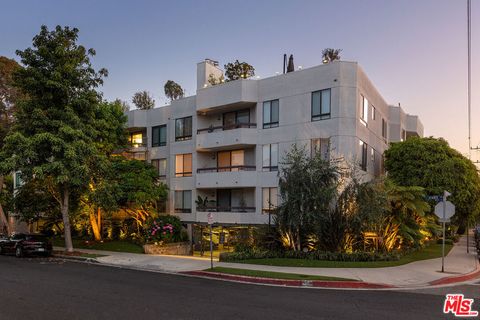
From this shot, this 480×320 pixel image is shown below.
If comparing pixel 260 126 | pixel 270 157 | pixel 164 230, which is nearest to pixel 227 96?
pixel 260 126

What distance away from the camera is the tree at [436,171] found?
28.3 m

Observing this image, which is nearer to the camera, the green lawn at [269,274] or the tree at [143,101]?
the green lawn at [269,274]

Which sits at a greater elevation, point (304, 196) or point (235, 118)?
point (235, 118)

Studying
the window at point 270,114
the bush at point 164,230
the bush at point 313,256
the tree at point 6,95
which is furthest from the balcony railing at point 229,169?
the tree at point 6,95

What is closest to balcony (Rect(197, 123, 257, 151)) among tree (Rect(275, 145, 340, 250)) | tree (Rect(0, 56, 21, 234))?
tree (Rect(275, 145, 340, 250))

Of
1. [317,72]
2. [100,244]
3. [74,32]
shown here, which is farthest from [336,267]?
[74,32]

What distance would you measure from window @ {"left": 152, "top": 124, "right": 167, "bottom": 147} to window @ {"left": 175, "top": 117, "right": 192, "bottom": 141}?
238cm

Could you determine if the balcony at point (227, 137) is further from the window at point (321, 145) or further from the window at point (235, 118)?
the window at point (321, 145)

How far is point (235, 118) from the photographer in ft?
99.0

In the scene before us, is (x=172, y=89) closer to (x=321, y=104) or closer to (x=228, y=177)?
(x=228, y=177)

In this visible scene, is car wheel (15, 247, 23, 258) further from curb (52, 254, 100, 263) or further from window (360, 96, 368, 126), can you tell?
window (360, 96, 368, 126)

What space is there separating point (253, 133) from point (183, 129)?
694 cm

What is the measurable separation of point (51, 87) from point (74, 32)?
391 cm

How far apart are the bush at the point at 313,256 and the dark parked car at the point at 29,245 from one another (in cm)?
1152
